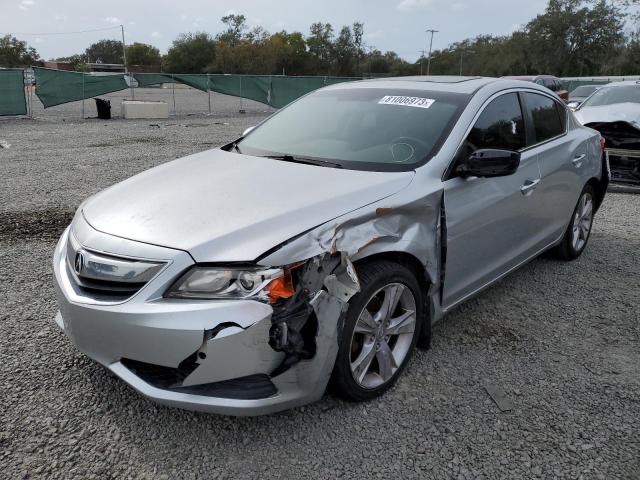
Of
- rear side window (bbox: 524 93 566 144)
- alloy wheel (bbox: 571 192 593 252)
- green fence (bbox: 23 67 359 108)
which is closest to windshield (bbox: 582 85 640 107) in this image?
alloy wheel (bbox: 571 192 593 252)

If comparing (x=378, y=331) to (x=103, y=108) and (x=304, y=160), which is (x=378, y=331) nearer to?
(x=304, y=160)

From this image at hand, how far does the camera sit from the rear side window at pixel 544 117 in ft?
13.5

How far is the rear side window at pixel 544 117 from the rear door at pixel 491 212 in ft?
0.70

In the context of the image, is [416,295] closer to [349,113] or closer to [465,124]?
[465,124]

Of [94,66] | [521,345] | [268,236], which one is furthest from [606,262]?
[94,66]

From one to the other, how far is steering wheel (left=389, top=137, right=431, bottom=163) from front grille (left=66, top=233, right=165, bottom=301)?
156cm

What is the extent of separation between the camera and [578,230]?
16.4 feet

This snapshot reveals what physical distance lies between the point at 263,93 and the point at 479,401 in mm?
20853

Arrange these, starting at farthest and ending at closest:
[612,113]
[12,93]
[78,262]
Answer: [12,93] < [612,113] < [78,262]

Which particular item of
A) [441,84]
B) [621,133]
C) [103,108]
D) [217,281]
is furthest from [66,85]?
[217,281]

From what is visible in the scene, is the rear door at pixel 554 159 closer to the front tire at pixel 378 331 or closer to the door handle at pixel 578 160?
the door handle at pixel 578 160

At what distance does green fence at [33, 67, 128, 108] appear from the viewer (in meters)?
17.8

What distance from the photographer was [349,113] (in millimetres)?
3707

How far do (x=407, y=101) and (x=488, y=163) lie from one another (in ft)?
Result: 2.70
